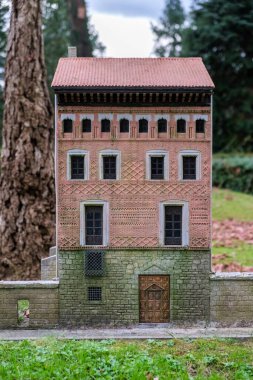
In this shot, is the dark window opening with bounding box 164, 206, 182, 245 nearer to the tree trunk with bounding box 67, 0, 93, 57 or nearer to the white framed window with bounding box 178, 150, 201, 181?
the white framed window with bounding box 178, 150, 201, 181

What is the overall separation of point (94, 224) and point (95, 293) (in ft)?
6.82

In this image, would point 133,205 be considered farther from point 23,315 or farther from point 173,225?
point 23,315

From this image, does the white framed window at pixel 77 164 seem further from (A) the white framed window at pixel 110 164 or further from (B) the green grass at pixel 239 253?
(B) the green grass at pixel 239 253

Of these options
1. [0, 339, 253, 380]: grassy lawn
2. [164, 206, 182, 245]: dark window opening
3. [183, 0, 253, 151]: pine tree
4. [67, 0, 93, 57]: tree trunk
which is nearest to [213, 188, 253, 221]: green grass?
[67, 0, 93, 57]: tree trunk

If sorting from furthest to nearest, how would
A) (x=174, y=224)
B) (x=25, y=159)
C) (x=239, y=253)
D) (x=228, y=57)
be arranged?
(x=228, y=57)
(x=239, y=253)
(x=25, y=159)
(x=174, y=224)

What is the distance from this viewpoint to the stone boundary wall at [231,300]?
15609 mm

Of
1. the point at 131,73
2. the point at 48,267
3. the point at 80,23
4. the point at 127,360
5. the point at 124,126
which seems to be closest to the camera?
the point at 127,360

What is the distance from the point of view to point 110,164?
51.2 feet

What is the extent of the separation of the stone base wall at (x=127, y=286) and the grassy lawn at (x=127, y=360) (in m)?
1.52

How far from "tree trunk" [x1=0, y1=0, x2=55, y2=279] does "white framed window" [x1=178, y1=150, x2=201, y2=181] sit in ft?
25.6

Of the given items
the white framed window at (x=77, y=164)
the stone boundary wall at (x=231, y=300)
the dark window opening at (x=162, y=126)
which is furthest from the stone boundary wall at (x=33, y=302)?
the dark window opening at (x=162, y=126)

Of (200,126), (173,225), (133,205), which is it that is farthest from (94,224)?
(200,126)

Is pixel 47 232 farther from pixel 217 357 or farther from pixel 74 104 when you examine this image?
pixel 217 357

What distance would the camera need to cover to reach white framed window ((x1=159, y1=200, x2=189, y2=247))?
1554 cm
